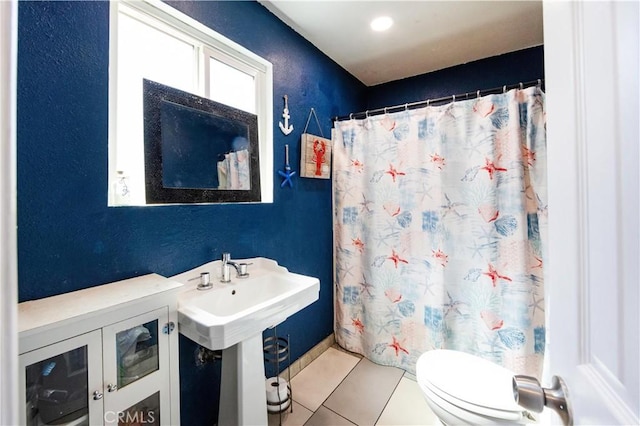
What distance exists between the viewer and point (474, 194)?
1.68 metres

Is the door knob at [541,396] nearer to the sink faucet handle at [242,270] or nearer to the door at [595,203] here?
the door at [595,203]

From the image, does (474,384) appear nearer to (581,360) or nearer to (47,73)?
(581,360)

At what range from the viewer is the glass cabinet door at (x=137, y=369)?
82 centimetres

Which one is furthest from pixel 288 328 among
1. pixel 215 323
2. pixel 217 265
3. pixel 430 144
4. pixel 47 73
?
pixel 47 73

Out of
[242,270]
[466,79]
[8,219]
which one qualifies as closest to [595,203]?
[8,219]

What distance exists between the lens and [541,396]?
442 mm

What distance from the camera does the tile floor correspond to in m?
1.51

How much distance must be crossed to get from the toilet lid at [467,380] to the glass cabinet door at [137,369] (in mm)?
1128

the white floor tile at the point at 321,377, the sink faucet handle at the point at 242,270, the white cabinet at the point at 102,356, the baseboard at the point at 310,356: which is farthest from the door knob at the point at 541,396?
the baseboard at the point at 310,356

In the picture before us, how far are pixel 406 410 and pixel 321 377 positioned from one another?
574 mm

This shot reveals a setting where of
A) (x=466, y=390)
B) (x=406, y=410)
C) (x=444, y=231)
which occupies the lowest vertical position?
(x=406, y=410)

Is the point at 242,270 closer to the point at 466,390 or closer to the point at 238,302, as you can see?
the point at 238,302

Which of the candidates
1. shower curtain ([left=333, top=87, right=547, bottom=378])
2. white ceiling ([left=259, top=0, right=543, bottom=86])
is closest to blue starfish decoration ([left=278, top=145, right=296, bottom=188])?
shower curtain ([left=333, top=87, right=547, bottom=378])

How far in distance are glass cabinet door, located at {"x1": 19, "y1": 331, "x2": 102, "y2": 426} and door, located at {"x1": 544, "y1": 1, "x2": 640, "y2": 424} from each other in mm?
1124
